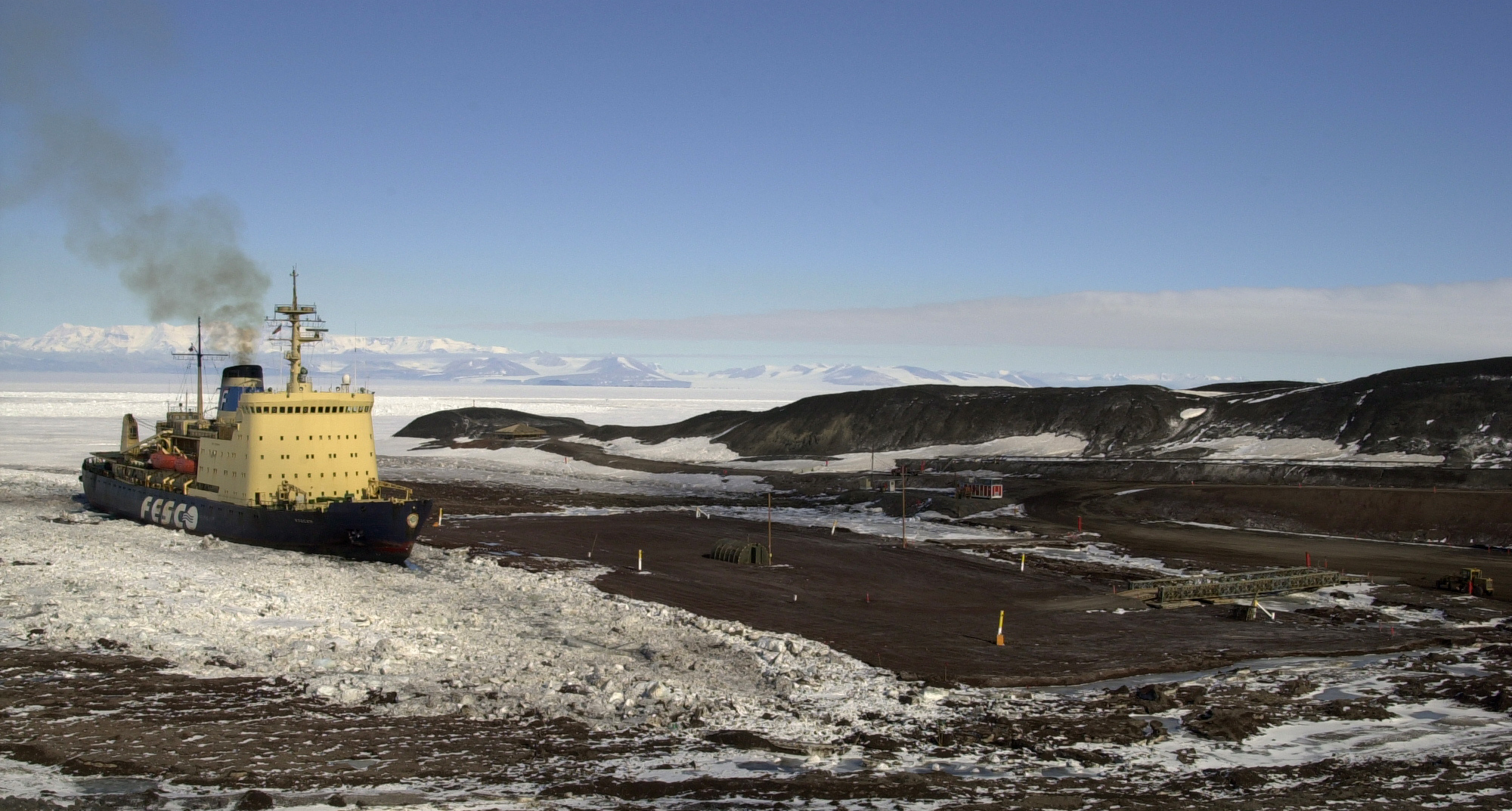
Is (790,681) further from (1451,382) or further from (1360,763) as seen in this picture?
(1451,382)

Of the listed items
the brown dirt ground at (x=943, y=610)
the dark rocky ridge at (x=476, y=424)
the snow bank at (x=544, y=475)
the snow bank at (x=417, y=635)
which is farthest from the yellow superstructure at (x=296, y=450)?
the dark rocky ridge at (x=476, y=424)

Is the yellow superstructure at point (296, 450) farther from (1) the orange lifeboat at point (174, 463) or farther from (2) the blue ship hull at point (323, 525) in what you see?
(1) the orange lifeboat at point (174, 463)

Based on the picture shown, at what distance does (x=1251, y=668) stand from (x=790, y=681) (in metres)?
10.5

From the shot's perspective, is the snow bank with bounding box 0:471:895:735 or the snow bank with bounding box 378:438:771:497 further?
the snow bank with bounding box 378:438:771:497

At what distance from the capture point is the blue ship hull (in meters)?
30.6

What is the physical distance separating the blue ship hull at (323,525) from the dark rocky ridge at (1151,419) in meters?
53.8

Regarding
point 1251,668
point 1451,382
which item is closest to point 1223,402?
point 1451,382

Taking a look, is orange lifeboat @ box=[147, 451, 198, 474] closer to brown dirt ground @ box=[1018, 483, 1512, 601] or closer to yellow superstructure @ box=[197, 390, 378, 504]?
yellow superstructure @ box=[197, 390, 378, 504]

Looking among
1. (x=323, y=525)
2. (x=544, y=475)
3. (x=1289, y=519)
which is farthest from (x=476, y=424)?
(x=1289, y=519)

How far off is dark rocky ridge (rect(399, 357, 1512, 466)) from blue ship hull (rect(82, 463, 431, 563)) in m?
53.8

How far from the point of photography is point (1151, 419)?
3056 inches

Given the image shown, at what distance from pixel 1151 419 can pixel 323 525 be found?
6333cm

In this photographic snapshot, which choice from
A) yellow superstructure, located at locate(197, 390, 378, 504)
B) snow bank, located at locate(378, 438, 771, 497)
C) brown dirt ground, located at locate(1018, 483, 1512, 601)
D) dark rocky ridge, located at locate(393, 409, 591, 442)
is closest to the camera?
yellow superstructure, located at locate(197, 390, 378, 504)

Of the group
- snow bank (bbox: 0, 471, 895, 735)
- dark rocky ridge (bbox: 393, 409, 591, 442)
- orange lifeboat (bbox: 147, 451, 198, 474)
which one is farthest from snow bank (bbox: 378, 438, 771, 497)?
snow bank (bbox: 0, 471, 895, 735)
